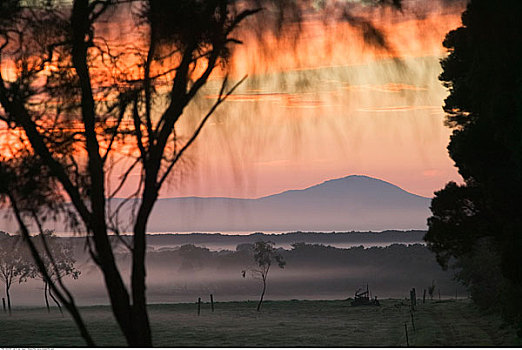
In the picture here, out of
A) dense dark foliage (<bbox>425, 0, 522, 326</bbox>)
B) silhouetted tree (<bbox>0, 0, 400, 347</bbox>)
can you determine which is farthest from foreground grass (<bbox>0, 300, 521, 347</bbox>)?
silhouetted tree (<bbox>0, 0, 400, 347</bbox>)

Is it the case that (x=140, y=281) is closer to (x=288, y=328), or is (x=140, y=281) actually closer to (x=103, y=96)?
(x=103, y=96)

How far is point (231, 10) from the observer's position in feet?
18.1

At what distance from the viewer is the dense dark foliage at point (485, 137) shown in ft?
20.3

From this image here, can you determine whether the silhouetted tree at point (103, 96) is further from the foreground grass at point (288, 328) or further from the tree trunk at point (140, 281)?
the foreground grass at point (288, 328)

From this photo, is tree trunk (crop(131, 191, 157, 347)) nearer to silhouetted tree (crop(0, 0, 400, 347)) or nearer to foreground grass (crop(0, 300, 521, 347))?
silhouetted tree (crop(0, 0, 400, 347))

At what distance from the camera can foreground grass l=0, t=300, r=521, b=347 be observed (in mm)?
26281

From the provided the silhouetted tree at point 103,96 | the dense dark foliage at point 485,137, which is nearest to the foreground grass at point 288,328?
the dense dark foliage at point 485,137

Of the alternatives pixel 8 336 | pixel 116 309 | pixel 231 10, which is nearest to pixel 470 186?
pixel 231 10

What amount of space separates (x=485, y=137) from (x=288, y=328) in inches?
1017

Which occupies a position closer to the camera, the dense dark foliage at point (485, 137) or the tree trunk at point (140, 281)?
the tree trunk at point (140, 281)

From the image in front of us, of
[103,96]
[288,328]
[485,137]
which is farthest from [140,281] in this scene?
[288,328]

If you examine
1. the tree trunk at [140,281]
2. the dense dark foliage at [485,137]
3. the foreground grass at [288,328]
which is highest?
the dense dark foliage at [485,137]

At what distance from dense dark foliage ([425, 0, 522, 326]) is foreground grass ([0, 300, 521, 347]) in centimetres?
461

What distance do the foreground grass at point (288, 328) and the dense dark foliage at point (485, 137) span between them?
181 inches
